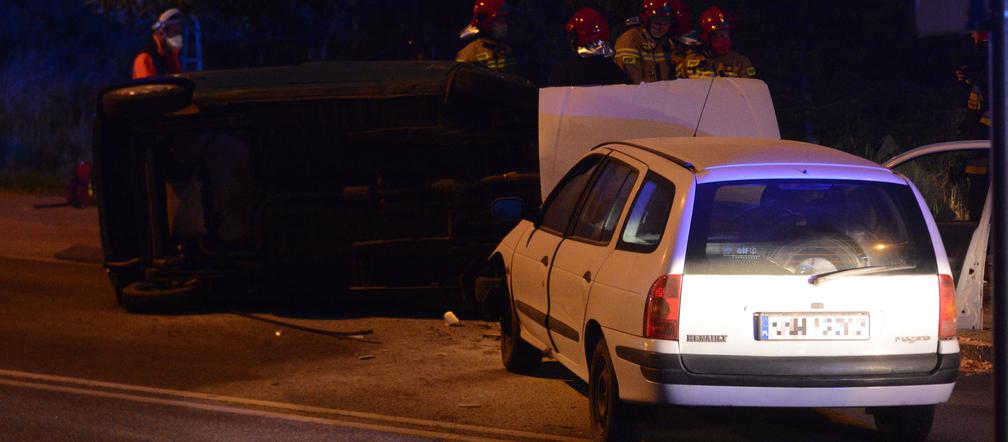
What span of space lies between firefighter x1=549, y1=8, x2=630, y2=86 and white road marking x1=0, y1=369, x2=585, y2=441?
4264mm

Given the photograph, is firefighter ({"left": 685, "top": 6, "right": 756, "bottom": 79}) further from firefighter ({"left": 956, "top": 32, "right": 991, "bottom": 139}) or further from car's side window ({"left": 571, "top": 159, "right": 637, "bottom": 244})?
car's side window ({"left": 571, "top": 159, "right": 637, "bottom": 244})

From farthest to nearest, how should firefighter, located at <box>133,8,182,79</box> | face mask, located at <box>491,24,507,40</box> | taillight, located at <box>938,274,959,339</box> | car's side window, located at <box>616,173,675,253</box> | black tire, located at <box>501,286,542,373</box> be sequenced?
firefighter, located at <box>133,8,182,79</box> < face mask, located at <box>491,24,507,40</box> < black tire, located at <box>501,286,542,373</box> < car's side window, located at <box>616,173,675,253</box> < taillight, located at <box>938,274,959,339</box>

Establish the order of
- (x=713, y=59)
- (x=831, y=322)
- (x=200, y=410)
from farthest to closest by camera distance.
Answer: (x=713, y=59)
(x=200, y=410)
(x=831, y=322)

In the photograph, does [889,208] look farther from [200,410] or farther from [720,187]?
[200,410]

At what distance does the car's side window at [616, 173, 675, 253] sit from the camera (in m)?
6.16

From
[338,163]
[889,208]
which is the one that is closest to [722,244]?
[889,208]

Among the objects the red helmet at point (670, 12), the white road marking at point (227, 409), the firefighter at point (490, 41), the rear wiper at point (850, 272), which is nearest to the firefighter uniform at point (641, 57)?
the red helmet at point (670, 12)

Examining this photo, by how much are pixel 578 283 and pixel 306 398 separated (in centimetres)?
192

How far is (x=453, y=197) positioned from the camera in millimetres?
10117

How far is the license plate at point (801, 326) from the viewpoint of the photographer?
19.3 feet

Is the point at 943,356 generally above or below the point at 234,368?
above

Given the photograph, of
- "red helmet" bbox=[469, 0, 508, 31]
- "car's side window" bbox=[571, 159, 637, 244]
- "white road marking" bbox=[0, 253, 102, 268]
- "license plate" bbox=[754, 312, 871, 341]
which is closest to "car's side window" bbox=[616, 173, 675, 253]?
"car's side window" bbox=[571, 159, 637, 244]

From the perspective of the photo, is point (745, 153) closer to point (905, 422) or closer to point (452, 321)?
point (905, 422)

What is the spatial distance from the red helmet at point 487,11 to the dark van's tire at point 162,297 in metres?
3.19
